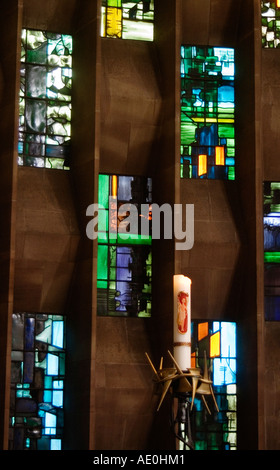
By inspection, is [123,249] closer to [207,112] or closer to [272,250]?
[272,250]

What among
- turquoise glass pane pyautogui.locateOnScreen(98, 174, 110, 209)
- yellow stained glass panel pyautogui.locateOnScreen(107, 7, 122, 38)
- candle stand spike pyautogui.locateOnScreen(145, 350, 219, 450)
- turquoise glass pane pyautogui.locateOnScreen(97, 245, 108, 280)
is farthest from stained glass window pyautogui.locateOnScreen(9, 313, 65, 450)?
candle stand spike pyautogui.locateOnScreen(145, 350, 219, 450)

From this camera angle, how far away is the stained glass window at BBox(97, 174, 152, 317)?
14.3m

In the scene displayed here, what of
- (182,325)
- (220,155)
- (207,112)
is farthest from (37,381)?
(182,325)

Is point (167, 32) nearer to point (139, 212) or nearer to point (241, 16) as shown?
point (241, 16)

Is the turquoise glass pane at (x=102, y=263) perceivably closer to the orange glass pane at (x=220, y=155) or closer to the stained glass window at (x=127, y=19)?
the orange glass pane at (x=220, y=155)

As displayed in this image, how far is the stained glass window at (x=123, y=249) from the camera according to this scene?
46.8ft

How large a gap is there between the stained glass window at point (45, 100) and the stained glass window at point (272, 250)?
2.86 meters

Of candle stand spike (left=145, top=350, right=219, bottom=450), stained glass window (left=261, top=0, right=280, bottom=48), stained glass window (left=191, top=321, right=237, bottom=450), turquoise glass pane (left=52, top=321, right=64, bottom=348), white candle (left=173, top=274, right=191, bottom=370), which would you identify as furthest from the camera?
stained glass window (left=261, top=0, right=280, bottom=48)

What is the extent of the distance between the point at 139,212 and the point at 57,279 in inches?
60.1

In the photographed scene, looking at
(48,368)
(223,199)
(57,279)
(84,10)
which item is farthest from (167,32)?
(48,368)

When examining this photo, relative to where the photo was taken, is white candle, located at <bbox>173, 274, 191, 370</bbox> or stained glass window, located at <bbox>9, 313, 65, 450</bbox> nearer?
white candle, located at <bbox>173, 274, 191, 370</bbox>

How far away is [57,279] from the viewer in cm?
1394

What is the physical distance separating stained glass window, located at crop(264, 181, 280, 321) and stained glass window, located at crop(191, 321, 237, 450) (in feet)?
2.28

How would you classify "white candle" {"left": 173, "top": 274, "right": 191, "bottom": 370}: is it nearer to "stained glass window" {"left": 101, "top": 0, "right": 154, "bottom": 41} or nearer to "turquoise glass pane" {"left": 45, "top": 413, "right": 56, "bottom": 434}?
"turquoise glass pane" {"left": 45, "top": 413, "right": 56, "bottom": 434}
